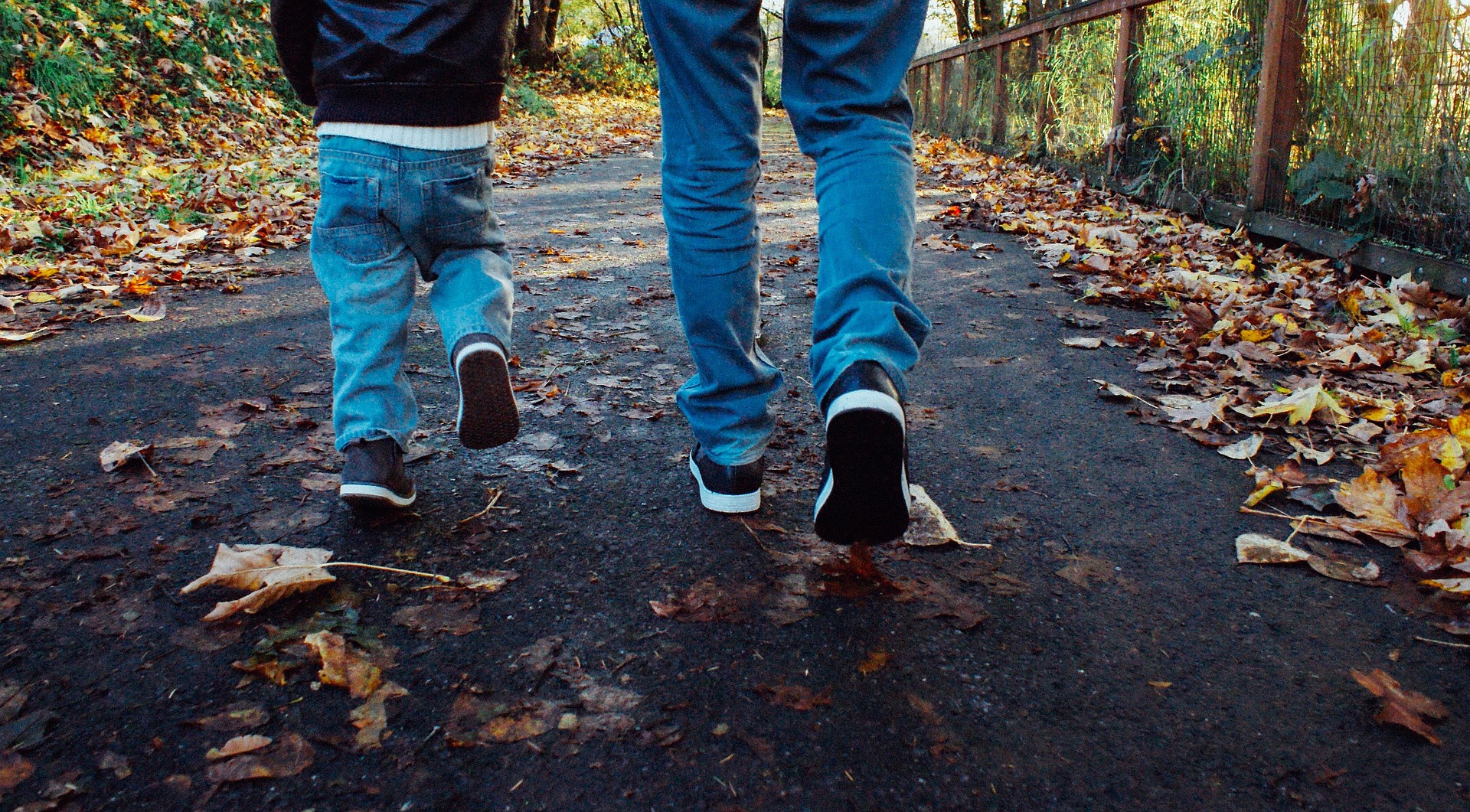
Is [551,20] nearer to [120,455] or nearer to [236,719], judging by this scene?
[120,455]

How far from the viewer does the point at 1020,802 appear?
4.01 ft

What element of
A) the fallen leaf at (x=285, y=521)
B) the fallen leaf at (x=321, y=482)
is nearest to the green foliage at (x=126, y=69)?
the fallen leaf at (x=321, y=482)

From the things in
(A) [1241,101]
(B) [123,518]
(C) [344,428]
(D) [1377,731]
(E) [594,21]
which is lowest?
(D) [1377,731]

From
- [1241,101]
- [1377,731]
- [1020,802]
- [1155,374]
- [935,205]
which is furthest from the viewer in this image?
[935,205]

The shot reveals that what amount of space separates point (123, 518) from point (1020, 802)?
1.86 metres

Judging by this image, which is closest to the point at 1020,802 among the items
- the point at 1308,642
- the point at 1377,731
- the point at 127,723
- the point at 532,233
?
the point at 1377,731

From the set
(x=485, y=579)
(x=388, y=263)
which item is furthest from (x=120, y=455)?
(x=485, y=579)

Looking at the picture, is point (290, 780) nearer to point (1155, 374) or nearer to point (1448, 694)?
point (1448, 694)

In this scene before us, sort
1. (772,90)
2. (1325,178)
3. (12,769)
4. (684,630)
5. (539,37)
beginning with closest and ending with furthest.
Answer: (12,769) < (684,630) < (1325,178) < (539,37) < (772,90)

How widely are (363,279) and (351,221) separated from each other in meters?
0.12

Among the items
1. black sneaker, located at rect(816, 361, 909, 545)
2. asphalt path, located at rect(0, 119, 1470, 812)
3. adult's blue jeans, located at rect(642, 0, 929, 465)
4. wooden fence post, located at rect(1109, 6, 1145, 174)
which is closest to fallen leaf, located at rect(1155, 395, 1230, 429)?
asphalt path, located at rect(0, 119, 1470, 812)

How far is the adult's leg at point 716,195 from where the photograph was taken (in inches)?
64.6

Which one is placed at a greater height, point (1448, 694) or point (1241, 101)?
point (1241, 101)

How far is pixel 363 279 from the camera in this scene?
1.93 meters
